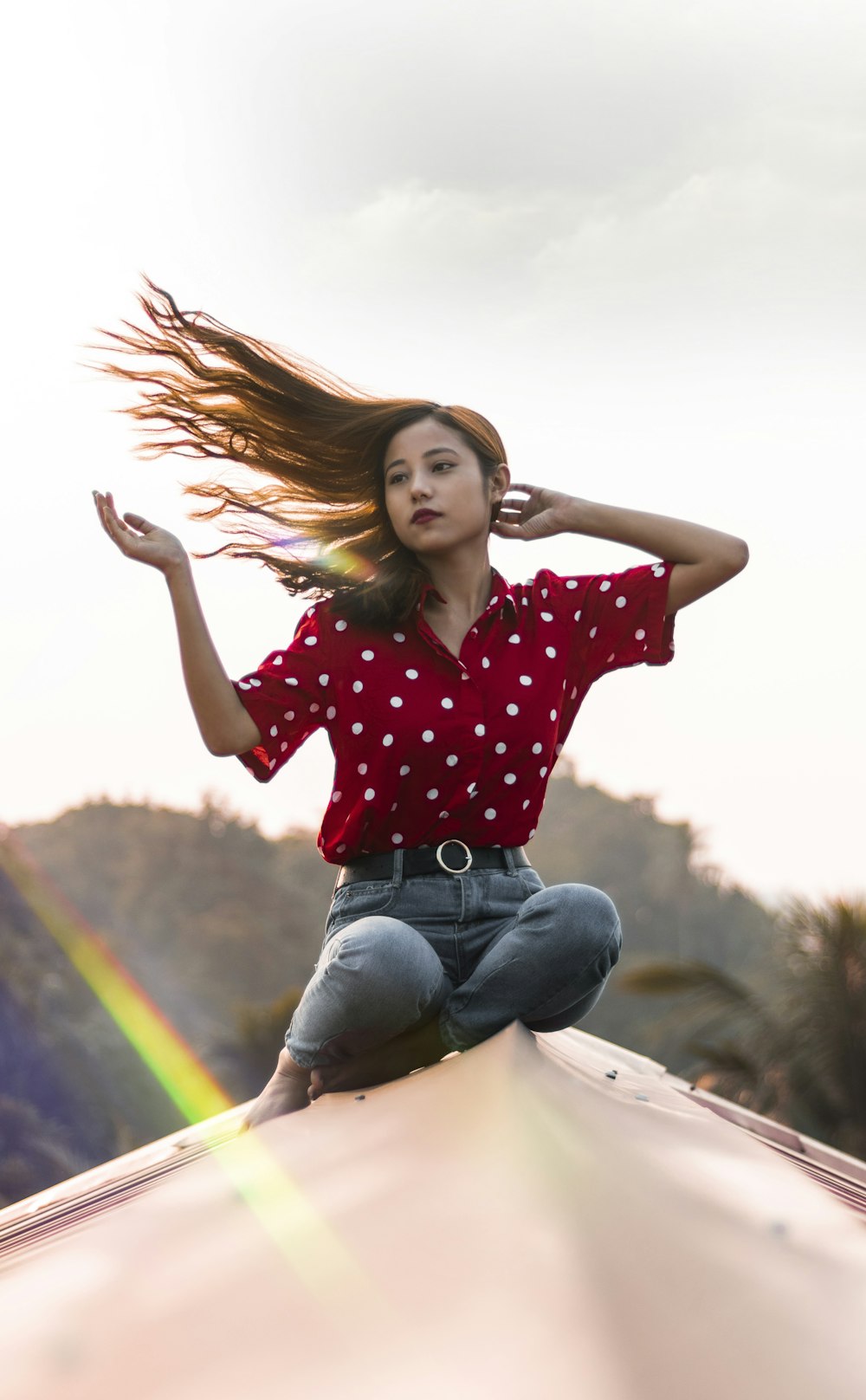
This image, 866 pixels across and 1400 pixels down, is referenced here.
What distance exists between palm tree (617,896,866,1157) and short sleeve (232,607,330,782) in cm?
803

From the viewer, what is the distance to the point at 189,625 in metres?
2.10

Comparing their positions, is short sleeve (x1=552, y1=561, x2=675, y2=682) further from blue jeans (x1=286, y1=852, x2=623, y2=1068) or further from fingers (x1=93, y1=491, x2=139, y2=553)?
fingers (x1=93, y1=491, x2=139, y2=553)

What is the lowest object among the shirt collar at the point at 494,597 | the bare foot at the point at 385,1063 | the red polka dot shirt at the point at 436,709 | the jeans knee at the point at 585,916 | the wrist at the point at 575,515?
the bare foot at the point at 385,1063

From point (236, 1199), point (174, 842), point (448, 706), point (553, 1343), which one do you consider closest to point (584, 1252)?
point (553, 1343)

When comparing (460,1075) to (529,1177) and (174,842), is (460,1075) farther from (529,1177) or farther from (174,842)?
(174,842)

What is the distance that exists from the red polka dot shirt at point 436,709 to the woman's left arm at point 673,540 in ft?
0.10

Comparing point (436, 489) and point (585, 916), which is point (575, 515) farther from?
point (585, 916)

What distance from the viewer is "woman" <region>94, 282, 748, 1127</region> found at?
1.90 meters

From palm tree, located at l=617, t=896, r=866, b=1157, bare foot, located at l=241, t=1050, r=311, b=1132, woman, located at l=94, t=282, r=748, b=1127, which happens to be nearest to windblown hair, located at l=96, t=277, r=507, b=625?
woman, located at l=94, t=282, r=748, b=1127

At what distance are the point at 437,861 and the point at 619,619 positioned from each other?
0.64m

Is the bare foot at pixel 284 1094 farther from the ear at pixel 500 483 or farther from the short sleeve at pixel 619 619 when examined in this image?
the ear at pixel 500 483

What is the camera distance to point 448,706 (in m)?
2.26

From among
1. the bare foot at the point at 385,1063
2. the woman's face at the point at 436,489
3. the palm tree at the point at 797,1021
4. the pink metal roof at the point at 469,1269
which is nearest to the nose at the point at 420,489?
the woman's face at the point at 436,489

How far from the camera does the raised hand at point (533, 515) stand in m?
2.48
